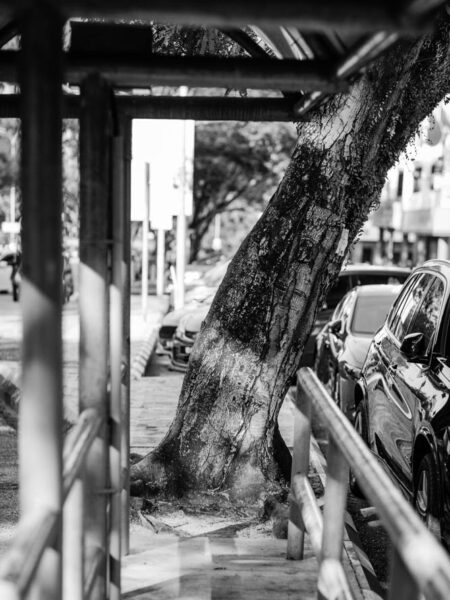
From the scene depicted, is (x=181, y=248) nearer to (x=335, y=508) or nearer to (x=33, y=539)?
(x=335, y=508)

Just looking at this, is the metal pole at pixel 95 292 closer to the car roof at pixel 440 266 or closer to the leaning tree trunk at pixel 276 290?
the leaning tree trunk at pixel 276 290

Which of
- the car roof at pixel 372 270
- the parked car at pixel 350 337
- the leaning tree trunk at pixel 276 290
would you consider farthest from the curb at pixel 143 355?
the leaning tree trunk at pixel 276 290

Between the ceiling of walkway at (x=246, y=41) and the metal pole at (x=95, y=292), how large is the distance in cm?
17

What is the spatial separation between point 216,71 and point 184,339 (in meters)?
10.9

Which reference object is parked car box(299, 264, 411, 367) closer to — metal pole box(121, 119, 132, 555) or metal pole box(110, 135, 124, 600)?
metal pole box(121, 119, 132, 555)

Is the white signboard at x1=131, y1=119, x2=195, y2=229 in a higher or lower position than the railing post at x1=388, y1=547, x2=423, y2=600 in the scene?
higher

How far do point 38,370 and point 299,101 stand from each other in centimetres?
245

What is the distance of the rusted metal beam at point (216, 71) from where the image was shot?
11.7 ft

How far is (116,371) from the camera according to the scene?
4.26m

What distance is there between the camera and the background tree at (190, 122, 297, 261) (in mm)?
38375

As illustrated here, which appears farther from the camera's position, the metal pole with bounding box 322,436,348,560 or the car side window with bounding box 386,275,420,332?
the car side window with bounding box 386,275,420,332

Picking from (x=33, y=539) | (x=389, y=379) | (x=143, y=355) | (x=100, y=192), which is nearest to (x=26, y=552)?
→ (x=33, y=539)

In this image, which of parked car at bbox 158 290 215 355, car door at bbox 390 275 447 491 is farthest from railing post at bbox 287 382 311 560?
parked car at bbox 158 290 215 355

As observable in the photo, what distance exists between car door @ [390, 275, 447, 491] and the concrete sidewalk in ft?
7.42
